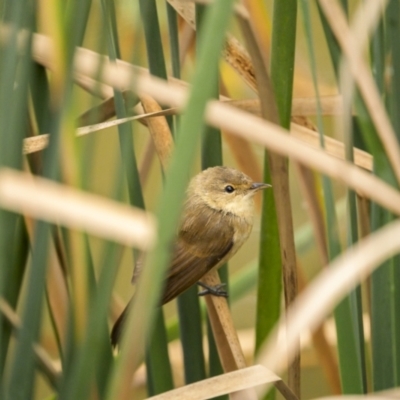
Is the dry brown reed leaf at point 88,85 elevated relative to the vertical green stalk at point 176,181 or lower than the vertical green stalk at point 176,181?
elevated

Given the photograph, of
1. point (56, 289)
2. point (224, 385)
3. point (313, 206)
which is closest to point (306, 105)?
point (313, 206)

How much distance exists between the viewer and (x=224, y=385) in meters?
0.86

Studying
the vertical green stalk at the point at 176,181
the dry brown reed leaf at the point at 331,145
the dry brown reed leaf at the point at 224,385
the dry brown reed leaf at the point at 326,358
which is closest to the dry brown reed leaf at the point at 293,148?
the vertical green stalk at the point at 176,181

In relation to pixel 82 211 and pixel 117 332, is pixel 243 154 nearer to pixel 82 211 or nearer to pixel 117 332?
pixel 117 332

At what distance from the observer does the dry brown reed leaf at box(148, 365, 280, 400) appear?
854 mm

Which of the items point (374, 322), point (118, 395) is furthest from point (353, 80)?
point (118, 395)

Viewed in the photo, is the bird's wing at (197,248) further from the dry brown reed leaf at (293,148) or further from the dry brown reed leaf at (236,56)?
the dry brown reed leaf at (293,148)

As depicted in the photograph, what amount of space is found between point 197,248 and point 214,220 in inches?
6.4

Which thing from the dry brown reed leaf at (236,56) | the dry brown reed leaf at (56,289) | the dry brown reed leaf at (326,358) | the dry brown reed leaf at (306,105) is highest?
the dry brown reed leaf at (236,56)

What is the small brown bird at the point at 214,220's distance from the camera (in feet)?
5.39

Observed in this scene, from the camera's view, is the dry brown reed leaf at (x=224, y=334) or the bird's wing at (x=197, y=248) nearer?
the dry brown reed leaf at (x=224, y=334)

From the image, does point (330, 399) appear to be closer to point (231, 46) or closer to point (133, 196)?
point (133, 196)

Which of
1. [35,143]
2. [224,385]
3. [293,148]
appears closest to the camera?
[293,148]

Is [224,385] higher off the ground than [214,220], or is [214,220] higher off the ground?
[214,220]
